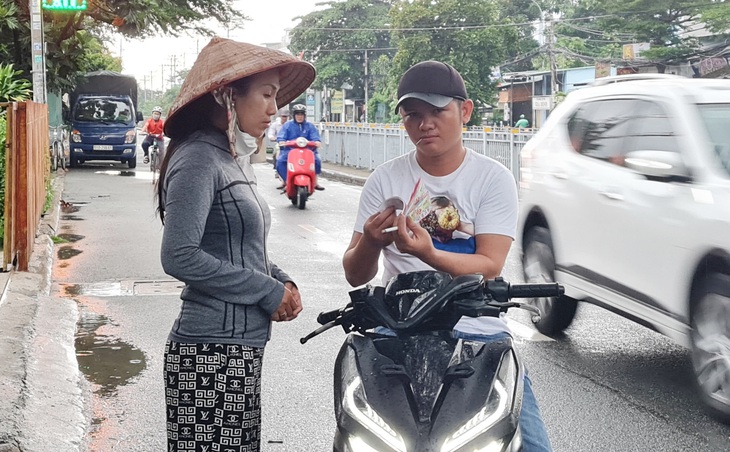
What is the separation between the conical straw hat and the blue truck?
1035 inches

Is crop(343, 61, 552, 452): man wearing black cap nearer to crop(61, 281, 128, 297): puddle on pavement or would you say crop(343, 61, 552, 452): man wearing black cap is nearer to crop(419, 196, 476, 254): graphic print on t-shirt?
crop(419, 196, 476, 254): graphic print on t-shirt

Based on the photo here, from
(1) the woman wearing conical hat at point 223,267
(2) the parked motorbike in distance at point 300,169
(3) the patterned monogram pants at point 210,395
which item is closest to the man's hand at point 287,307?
(1) the woman wearing conical hat at point 223,267

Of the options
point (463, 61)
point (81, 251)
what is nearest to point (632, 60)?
point (463, 61)

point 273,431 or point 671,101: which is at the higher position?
point 671,101

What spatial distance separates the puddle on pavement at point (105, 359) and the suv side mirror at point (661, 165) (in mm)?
3368

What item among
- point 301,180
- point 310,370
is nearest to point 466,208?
point 310,370

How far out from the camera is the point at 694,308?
225 inches

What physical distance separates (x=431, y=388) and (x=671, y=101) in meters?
4.34

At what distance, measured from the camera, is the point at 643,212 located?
6.25 metres

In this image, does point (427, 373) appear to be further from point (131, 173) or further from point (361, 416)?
point (131, 173)

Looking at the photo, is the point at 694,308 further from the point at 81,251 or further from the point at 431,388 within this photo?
the point at 81,251

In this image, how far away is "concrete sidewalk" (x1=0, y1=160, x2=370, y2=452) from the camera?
16.2 feet

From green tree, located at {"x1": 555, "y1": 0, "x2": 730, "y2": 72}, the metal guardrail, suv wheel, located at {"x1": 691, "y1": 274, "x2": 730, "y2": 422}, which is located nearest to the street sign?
the metal guardrail

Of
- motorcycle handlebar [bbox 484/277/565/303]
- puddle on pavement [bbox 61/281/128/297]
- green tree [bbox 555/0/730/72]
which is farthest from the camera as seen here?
green tree [bbox 555/0/730/72]
